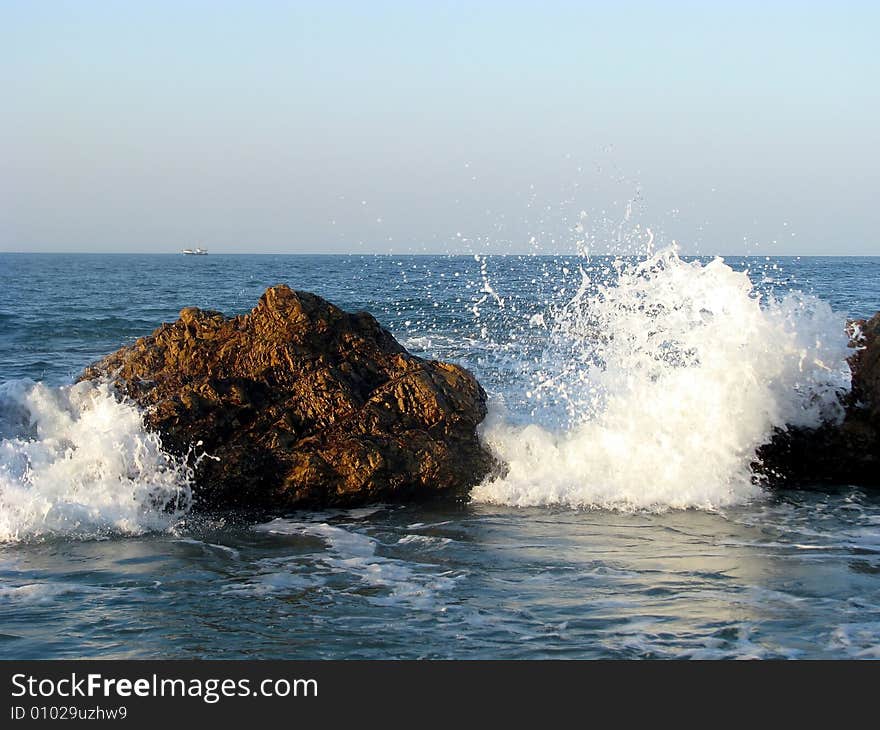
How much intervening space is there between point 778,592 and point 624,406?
10.9 feet

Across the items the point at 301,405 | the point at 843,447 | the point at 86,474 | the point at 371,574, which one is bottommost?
the point at 371,574

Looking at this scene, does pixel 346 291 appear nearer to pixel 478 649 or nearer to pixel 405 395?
pixel 405 395

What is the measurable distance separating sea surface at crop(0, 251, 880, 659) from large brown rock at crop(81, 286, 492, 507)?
22cm

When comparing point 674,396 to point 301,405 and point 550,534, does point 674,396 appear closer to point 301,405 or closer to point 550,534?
point 550,534

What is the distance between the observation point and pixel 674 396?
8430 mm

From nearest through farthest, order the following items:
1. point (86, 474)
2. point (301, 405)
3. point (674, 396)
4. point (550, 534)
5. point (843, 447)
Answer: point (550, 534) < point (86, 474) < point (301, 405) < point (843, 447) < point (674, 396)

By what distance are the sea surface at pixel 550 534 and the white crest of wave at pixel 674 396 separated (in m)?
0.02

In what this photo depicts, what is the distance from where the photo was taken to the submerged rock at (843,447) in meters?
8.03

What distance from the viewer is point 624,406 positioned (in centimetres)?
851

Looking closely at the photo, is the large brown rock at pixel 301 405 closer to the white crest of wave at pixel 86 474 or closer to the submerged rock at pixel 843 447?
the white crest of wave at pixel 86 474

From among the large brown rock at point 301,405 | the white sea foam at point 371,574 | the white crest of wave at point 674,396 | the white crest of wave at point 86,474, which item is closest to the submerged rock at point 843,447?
the white crest of wave at point 674,396

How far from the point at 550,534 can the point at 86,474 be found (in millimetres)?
3303

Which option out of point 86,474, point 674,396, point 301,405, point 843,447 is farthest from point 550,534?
point 86,474
